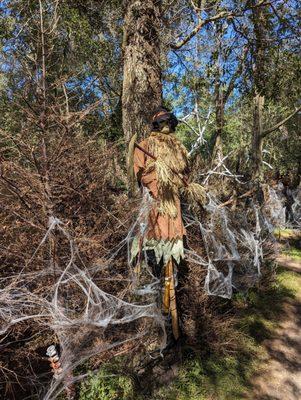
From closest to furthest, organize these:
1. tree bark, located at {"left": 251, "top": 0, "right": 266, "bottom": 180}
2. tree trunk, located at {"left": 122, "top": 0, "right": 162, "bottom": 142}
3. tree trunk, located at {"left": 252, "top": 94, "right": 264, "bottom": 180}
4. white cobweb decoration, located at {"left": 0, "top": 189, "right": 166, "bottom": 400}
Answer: white cobweb decoration, located at {"left": 0, "top": 189, "right": 166, "bottom": 400}, tree trunk, located at {"left": 122, "top": 0, "right": 162, "bottom": 142}, tree bark, located at {"left": 251, "top": 0, "right": 266, "bottom": 180}, tree trunk, located at {"left": 252, "top": 94, "right": 264, "bottom": 180}

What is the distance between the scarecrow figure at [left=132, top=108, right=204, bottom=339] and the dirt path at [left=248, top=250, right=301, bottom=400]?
1.56m

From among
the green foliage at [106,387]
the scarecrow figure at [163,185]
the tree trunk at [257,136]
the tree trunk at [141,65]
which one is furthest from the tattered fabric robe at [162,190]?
the tree trunk at [257,136]

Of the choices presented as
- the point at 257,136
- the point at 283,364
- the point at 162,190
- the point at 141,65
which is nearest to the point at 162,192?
the point at 162,190

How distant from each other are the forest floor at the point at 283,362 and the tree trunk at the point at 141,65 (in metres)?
3.25

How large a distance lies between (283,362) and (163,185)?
9.37ft

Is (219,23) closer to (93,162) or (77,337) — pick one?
(93,162)

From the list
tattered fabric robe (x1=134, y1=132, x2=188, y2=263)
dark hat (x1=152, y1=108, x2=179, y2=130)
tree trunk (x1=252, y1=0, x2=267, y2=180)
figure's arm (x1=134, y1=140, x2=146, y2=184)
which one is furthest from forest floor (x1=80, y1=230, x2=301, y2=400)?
tree trunk (x1=252, y1=0, x2=267, y2=180)

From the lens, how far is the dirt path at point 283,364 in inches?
167

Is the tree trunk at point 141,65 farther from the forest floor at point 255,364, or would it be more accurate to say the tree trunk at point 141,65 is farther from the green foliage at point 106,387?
the forest floor at point 255,364

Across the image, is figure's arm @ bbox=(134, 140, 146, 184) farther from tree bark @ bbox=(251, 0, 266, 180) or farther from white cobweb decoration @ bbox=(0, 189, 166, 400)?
tree bark @ bbox=(251, 0, 266, 180)

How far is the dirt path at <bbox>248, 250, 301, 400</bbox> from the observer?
424 cm

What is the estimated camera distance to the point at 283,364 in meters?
4.78

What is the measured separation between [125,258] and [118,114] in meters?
6.18

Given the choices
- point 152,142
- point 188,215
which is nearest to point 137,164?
point 152,142
